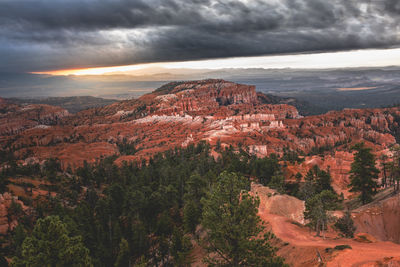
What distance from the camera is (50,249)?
58.2 ft

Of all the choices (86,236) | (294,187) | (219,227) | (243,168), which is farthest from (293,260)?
(243,168)

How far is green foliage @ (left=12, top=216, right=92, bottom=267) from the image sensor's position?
668 inches

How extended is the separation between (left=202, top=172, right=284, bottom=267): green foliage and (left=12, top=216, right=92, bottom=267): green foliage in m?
10.4

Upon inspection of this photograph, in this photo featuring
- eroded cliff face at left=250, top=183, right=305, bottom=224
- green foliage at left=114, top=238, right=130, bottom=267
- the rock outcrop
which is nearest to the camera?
green foliage at left=114, top=238, right=130, bottom=267

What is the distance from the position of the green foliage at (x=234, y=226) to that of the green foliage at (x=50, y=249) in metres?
10.4

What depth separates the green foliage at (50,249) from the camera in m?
17.0

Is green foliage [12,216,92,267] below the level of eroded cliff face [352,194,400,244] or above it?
above

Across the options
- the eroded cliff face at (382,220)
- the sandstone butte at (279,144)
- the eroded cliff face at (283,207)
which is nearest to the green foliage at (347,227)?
the sandstone butte at (279,144)

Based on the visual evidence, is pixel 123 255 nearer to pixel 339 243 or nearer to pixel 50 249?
pixel 50 249

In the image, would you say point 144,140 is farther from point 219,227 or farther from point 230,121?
point 219,227

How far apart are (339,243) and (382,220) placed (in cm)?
1498

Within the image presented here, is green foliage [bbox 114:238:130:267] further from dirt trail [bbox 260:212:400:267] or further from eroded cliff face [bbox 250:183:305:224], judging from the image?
eroded cliff face [bbox 250:183:305:224]

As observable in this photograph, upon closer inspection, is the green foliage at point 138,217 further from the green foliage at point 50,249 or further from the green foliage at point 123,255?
the green foliage at point 50,249

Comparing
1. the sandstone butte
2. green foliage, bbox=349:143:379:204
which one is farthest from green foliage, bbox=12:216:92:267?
green foliage, bbox=349:143:379:204
